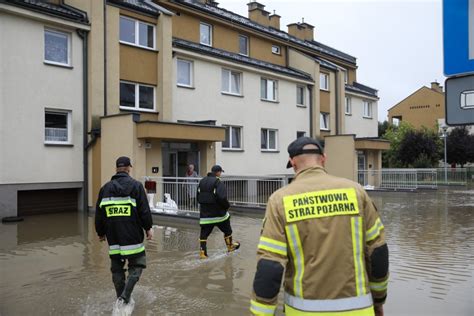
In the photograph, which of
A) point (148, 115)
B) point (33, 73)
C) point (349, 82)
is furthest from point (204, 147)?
point (349, 82)

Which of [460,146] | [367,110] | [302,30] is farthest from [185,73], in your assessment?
[460,146]

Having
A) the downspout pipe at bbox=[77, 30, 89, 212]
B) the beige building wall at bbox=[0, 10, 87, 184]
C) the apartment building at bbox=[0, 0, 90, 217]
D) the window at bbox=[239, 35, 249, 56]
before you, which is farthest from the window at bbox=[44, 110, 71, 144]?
the window at bbox=[239, 35, 249, 56]

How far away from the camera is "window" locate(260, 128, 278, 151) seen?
23.2 m

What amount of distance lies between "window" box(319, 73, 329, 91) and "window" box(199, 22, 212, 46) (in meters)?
8.02

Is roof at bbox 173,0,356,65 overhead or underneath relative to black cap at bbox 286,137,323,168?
overhead

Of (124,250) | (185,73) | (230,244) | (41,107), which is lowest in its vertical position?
(230,244)

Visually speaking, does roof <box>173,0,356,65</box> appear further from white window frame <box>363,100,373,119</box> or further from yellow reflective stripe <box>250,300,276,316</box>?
yellow reflective stripe <box>250,300,276,316</box>

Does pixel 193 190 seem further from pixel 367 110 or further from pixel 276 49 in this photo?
pixel 367 110

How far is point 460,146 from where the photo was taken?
37844 millimetres

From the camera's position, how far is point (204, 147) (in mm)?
17391

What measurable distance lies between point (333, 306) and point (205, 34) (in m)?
21.1

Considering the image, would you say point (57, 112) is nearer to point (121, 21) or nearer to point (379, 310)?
point (121, 21)

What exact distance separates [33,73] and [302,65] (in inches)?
643

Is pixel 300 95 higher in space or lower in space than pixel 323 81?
lower
